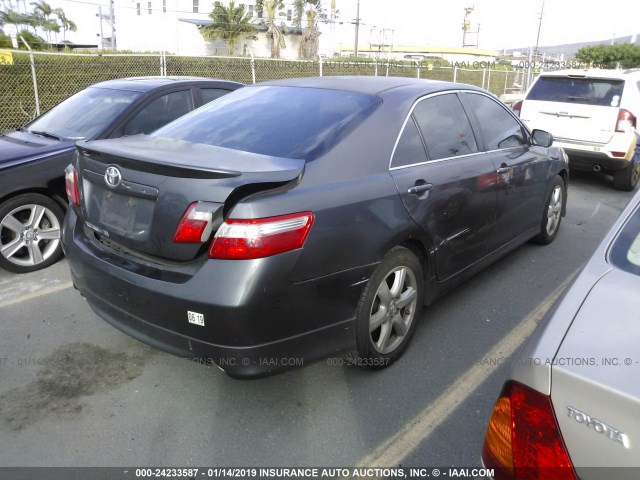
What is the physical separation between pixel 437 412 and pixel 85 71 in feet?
41.2

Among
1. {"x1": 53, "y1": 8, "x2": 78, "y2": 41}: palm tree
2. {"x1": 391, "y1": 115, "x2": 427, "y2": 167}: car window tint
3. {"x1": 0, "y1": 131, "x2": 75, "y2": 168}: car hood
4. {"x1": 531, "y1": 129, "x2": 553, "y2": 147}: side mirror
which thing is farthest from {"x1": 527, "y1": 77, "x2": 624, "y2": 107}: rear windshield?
{"x1": 53, "y1": 8, "x2": 78, "y2": 41}: palm tree

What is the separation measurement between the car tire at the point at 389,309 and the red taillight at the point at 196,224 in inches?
35.7

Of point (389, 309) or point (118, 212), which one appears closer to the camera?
point (118, 212)

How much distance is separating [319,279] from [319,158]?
637 millimetres

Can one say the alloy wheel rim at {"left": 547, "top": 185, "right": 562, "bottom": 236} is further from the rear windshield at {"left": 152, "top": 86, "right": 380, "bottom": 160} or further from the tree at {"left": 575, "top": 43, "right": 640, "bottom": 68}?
the tree at {"left": 575, "top": 43, "right": 640, "bottom": 68}

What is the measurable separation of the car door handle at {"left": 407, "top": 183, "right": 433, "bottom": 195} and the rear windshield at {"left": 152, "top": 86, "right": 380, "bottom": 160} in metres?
0.50

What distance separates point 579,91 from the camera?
8094mm

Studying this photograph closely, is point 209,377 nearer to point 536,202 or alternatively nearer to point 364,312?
point 364,312

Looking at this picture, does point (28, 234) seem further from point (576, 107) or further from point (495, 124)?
point (576, 107)

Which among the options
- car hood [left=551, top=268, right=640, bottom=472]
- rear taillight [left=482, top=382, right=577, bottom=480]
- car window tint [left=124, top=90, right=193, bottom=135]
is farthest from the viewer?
car window tint [left=124, top=90, right=193, bottom=135]

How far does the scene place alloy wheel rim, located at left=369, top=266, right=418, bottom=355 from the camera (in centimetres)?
299

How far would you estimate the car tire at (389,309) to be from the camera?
2859 millimetres

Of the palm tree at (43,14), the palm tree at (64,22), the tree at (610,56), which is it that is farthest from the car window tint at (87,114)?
the palm tree at (64,22)

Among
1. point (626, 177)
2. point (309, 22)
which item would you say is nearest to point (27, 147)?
point (626, 177)
